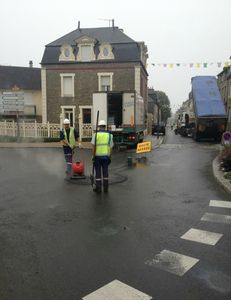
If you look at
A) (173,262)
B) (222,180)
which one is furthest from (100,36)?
(173,262)


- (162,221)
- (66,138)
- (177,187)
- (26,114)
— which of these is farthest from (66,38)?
(162,221)

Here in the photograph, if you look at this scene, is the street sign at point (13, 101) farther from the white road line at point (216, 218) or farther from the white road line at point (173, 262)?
the white road line at point (173, 262)

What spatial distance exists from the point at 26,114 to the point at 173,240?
37816 mm

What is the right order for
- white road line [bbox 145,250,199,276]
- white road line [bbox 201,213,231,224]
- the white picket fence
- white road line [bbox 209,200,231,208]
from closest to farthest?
1. white road line [bbox 145,250,199,276]
2. white road line [bbox 201,213,231,224]
3. white road line [bbox 209,200,231,208]
4. the white picket fence

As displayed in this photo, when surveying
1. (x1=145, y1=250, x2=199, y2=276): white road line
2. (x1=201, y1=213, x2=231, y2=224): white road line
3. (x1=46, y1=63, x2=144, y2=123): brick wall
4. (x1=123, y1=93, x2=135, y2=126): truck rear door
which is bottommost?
(x1=145, y1=250, x2=199, y2=276): white road line

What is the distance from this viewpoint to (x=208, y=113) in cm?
2705

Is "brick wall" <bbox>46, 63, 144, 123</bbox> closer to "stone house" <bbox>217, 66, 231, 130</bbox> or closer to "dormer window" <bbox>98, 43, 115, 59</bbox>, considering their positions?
"dormer window" <bbox>98, 43, 115, 59</bbox>

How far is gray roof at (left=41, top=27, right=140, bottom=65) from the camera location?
1308 inches

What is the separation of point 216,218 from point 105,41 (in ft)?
99.1

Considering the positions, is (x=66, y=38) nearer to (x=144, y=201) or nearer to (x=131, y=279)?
(x=144, y=201)

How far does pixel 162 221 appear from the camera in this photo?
258 inches

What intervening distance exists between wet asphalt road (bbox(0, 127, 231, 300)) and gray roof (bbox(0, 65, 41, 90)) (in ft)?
114

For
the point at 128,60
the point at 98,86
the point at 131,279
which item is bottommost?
the point at 131,279

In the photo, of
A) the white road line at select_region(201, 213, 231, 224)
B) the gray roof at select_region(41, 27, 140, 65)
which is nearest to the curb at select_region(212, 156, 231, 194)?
the white road line at select_region(201, 213, 231, 224)
